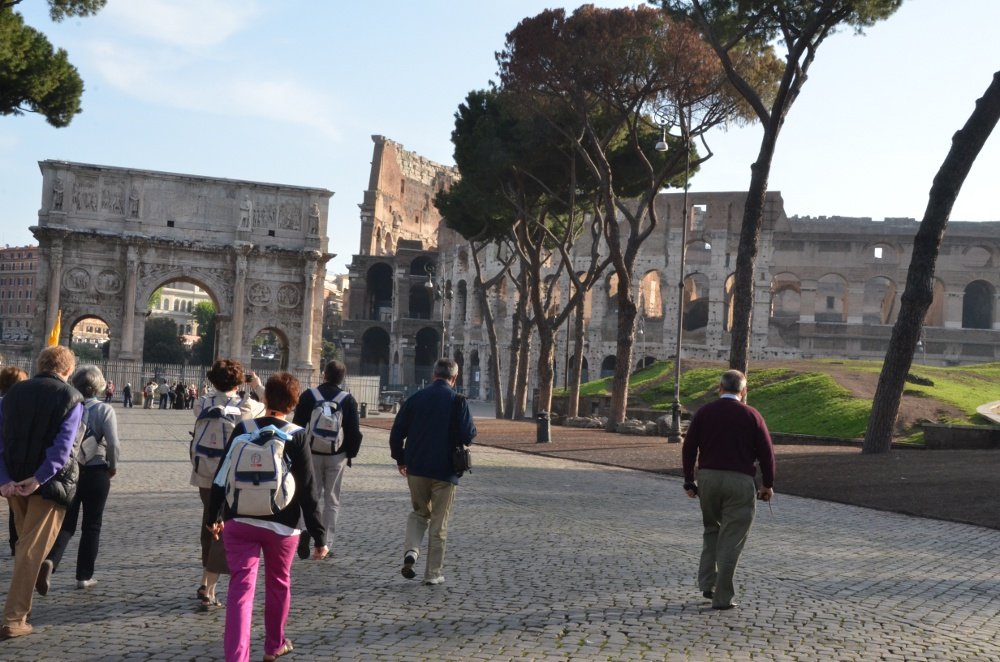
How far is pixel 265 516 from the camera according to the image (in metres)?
4.66

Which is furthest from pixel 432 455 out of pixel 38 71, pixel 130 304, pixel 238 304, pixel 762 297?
pixel 762 297

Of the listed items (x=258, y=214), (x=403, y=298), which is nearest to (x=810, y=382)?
(x=258, y=214)

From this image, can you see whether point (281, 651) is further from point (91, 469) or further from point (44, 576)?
point (91, 469)

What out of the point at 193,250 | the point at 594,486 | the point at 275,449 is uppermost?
the point at 193,250

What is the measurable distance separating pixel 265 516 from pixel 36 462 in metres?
1.39

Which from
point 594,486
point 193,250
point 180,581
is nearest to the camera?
point 180,581

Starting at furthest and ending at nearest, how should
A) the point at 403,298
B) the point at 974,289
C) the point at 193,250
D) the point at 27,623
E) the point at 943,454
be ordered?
the point at 403,298 < the point at 974,289 < the point at 193,250 < the point at 943,454 < the point at 27,623

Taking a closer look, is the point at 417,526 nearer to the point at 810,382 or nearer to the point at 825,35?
the point at 825,35

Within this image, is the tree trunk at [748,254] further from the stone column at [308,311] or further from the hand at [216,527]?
the stone column at [308,311]

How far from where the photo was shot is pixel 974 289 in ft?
181

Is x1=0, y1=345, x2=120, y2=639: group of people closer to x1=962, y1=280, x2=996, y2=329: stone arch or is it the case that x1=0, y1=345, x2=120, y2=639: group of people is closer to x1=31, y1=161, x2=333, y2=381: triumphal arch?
x1=31, y1=161, x2=333, y2=381: triumphal arch

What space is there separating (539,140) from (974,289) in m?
35.3

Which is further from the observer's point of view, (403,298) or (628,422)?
(403,298)

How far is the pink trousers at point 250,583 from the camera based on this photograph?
175 inches
